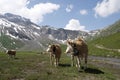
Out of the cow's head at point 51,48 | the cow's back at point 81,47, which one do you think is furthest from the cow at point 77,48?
the cow's head at point 51,48

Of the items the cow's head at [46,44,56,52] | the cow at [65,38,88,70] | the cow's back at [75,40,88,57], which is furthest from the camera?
Result: the cow's head at [46,44,56,52]

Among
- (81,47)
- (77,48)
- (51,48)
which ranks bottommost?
(77,48)

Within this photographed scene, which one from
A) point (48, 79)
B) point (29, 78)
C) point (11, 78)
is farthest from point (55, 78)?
point (11, 78)

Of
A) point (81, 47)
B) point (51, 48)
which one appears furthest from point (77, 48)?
point (51, 48)

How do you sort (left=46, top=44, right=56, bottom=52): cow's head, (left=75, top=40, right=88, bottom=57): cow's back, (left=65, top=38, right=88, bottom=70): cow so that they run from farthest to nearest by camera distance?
(left=46, top=44, right=56, bottom=52): cow's head
(left=75, top=40, right=88, bottom=57): cow's back
(left=65, top=38, right=88, bottom=70): cow

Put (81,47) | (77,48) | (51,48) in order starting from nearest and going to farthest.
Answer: (77,48), (81,47), (51,48)

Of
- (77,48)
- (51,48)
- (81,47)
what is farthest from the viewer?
(51,48)

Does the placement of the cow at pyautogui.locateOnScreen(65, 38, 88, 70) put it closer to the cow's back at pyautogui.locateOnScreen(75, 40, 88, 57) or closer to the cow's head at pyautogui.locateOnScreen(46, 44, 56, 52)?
the cow's back at pyautogui.locateOnScreen(75, 40, 88, 57)

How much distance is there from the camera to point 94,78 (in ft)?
89.3

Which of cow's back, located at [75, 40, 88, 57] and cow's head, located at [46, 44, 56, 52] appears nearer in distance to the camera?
cow's back, located at [75, 40, 88, 57]

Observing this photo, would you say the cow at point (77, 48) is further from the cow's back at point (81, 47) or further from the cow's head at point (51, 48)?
the cow's head at point (51, 48)

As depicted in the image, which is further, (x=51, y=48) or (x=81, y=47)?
(x=51, y=48)

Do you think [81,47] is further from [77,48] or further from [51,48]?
[51,48]

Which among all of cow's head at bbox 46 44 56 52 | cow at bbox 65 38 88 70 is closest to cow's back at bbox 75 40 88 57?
cow at bbox 65 38 88 70
